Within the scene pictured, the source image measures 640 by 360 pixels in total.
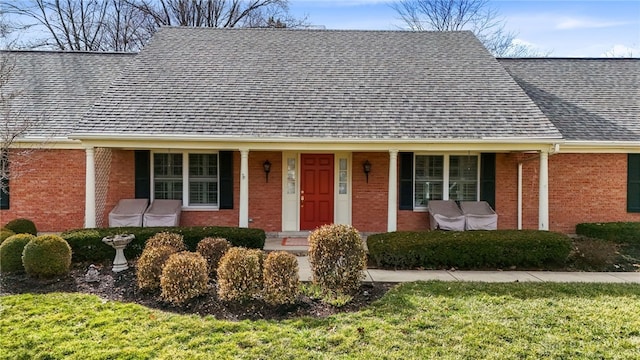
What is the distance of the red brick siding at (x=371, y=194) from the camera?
10633 millimetres

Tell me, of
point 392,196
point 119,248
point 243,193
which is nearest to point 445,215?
point 392,196

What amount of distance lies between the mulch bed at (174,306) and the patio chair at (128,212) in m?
2.73

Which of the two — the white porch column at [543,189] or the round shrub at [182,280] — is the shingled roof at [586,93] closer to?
the white porch column at [543,189]

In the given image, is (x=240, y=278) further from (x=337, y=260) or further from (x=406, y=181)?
(x=406, y=181)

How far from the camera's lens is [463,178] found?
35.1ft

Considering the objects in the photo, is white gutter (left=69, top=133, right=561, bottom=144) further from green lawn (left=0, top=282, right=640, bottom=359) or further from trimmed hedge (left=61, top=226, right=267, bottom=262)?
green lawn (left=0, top=282, right=640, bottom=359)

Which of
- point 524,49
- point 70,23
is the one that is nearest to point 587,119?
point 524,49

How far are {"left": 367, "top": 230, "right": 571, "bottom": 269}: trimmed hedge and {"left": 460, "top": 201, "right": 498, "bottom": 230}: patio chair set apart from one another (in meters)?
2.24

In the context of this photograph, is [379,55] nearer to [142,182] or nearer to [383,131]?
[383,131]

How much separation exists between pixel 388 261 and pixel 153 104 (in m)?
6.76

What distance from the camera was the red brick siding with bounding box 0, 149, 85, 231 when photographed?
395 inches

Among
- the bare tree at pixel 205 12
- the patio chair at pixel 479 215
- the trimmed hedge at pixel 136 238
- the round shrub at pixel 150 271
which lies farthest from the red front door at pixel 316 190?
the bare tree at pixel 205 12

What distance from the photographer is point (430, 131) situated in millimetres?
9328

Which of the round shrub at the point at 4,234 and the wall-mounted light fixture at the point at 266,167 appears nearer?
the round shrub at the point at 4,234
